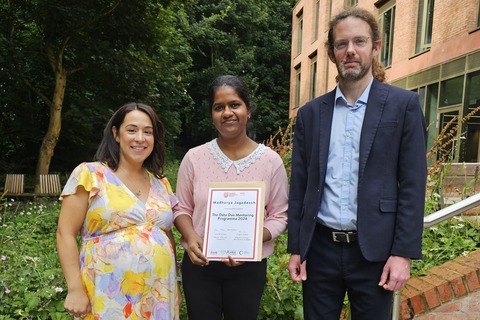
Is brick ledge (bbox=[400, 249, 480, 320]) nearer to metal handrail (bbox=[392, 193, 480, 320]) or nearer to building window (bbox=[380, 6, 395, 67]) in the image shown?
metal handrail (bbox=[392, 193, 480, 320])

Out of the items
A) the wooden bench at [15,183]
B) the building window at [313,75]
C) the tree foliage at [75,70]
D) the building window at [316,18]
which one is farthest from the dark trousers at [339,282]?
the building window at [316,18]

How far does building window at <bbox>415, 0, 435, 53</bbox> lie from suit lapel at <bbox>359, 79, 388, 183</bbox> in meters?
12.4

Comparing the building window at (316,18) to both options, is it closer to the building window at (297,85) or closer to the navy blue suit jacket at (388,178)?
the building window at (297,85)

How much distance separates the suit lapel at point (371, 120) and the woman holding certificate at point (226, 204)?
53 centimetres

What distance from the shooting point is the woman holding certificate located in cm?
228

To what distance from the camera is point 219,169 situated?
7.74 ft

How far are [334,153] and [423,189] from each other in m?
0.46

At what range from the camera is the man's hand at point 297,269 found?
2.17 m

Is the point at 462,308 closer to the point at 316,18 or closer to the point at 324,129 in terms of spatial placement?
the point at 324,129

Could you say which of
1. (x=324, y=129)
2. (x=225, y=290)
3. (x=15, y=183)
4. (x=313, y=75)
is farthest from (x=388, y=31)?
(x=225, y=290)

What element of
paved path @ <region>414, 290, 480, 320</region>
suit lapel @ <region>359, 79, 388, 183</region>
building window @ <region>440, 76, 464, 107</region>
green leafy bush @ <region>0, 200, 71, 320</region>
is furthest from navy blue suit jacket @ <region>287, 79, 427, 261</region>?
building window @ <region>440, 76, 464, 107</region>

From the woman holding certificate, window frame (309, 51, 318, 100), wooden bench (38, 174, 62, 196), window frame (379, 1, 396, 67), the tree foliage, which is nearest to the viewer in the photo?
the woman holding certificate

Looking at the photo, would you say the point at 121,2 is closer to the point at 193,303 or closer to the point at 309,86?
the point at 193,303

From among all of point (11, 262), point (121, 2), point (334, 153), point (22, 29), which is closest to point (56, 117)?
point (22, 29)
